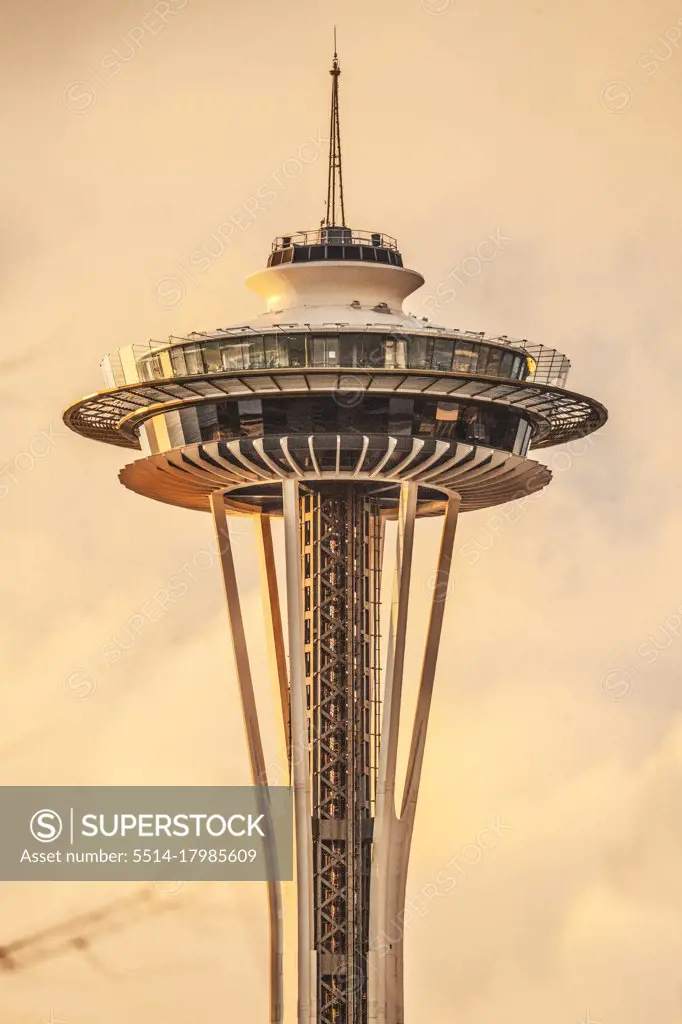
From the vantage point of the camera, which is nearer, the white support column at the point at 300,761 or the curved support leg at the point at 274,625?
the white support column at the point at 300,761

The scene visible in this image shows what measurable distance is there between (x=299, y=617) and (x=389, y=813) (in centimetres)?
1105

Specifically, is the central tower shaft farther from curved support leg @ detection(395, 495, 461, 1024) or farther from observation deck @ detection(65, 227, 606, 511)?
observation deck @ detection(65, 227, 606, 511)

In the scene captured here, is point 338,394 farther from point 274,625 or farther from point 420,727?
point 420,727

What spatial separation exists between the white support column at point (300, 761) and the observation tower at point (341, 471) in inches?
3.9

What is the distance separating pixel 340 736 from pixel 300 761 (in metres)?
3.88

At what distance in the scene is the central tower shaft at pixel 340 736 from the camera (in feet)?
394

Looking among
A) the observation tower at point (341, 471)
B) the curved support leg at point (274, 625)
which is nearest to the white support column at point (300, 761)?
the observation tower at point (341, 471)

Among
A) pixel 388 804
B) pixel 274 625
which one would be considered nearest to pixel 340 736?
pixel 388 804

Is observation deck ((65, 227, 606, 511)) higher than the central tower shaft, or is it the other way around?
observation deck ((65, 227, 606, 511))

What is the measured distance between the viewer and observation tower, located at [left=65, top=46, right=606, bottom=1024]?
117 meters

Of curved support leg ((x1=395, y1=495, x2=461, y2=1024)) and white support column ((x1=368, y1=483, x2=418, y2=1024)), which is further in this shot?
curved support leg ((x1=395, y1=495, x2=461, y2=1024))

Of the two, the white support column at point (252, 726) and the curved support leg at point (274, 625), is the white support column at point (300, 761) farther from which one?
the curved support leg at point (274, 625)

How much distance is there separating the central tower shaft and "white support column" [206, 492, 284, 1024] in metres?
2.37

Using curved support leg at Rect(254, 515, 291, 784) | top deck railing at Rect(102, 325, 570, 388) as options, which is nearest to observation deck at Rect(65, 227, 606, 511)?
top deck railing at Rect(102, 325, 570, 388)
